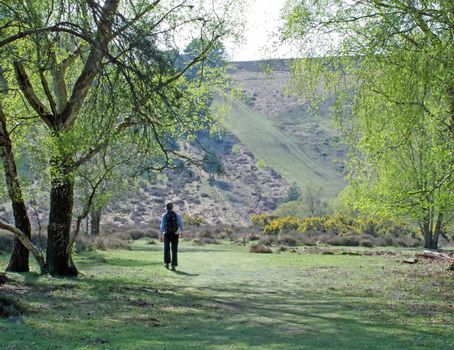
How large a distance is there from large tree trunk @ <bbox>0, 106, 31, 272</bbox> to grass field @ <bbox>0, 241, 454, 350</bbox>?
1021 millimetres

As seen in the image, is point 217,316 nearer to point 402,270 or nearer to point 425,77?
point 425,77

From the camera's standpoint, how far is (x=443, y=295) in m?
13.2

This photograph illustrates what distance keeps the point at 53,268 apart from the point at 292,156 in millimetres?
100640

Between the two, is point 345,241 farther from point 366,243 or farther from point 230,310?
point 230,310

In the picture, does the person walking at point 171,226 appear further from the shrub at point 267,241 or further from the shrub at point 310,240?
the shrub at point 310,240

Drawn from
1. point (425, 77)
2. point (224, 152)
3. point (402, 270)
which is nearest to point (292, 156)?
point (224, 152)

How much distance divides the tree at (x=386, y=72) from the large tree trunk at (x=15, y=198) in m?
7.47

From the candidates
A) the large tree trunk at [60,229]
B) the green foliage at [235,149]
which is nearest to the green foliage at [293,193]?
the green foliage at [235,149]

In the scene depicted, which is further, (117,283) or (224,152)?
(224,152)

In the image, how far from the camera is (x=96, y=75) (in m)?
13.0

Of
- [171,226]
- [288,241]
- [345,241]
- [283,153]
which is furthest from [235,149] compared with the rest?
[171,226]

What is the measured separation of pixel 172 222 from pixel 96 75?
6.14m

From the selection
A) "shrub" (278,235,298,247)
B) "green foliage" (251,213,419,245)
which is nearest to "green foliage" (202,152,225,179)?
"shrub" (278,235,298,247)

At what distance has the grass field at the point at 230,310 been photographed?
7.58 metres
